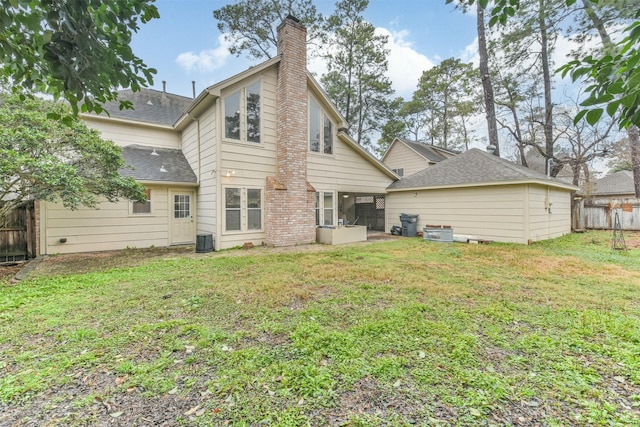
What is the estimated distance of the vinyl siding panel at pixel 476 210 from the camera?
9117 mm

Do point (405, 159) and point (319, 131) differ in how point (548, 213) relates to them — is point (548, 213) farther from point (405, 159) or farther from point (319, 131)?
point (405, 159)

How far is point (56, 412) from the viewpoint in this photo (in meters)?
1.92

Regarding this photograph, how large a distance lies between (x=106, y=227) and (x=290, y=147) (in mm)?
6202

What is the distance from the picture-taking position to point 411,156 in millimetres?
18484

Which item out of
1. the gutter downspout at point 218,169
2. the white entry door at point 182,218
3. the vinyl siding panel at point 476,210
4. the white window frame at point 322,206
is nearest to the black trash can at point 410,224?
the vinyl siding panel at point 476,210

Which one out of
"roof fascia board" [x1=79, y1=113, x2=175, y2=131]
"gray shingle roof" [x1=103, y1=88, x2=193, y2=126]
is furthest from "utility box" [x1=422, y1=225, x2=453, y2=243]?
"gray shingle roof" [x1=103, y1=88, x2=193, y2=126]

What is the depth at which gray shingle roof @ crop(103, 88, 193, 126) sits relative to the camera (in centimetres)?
1100

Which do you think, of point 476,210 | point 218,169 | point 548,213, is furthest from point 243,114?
point 548,213

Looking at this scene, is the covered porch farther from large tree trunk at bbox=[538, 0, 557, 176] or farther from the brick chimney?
large tree trunk at bbox=[538, 0, 557, 176]

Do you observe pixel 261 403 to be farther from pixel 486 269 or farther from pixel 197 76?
pixel 197 76

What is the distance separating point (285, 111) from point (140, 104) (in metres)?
7.49

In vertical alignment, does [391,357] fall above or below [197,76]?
below

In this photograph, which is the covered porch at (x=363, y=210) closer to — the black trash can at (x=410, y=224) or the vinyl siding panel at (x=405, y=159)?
the black trash can at (x=410, y=224)

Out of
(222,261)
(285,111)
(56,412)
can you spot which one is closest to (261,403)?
(56,412)
